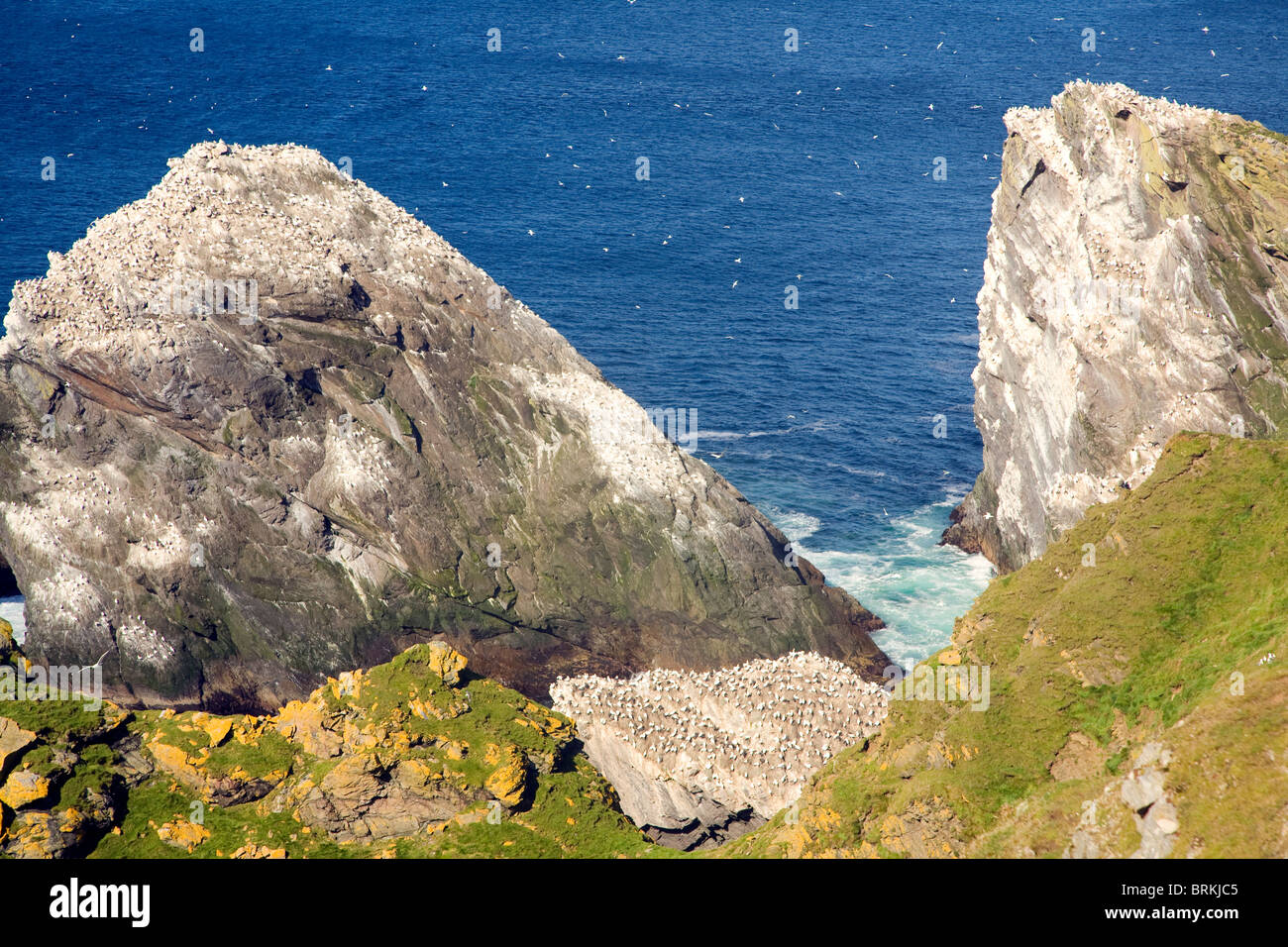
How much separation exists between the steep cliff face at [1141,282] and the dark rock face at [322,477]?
18443 mm

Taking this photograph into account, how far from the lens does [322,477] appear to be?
69062 millimetres


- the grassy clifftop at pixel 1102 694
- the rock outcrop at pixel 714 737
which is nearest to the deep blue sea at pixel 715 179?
the rock outcrop at pixel 714 737

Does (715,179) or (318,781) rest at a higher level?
(715,179)

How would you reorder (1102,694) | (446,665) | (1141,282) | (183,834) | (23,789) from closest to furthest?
(1102,694) → (23,789) → (183,834) → (446,665) → (1141,282)

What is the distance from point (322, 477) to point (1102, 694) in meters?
46.3

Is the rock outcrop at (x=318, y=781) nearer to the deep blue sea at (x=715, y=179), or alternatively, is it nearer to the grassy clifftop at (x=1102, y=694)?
the grassy clifftop at (x=1102, y=694)

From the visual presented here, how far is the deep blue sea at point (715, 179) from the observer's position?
97.6 m

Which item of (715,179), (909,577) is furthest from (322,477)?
(715,179)

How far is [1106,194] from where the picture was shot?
2721 inches

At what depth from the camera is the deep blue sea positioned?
97.6 metres

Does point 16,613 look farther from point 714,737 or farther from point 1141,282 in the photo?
point 1141,282

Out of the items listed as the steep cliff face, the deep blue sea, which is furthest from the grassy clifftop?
the deep blue sea

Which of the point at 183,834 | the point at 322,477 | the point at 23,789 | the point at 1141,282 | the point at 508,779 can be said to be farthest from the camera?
the point at 322,477
